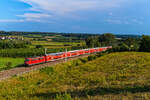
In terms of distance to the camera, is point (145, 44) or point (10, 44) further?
point (10, 44)

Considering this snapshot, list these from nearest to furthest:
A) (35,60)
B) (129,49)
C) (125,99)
Result: (125,99) < (35,60) < (129,49)

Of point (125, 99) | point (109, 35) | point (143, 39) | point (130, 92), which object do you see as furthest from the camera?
point (109, 35)

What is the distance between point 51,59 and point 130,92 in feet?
70.2

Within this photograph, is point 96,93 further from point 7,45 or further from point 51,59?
point 7,45

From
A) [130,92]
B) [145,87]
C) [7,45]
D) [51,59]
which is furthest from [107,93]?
[7,45]

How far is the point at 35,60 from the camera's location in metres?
23.6

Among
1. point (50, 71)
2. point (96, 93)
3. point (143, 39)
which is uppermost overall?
point (143, 39)

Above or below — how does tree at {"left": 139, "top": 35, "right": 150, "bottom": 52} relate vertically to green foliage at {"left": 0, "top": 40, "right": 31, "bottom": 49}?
above

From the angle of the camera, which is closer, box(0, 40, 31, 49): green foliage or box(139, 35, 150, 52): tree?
box(139, 35, 150, 52): tree

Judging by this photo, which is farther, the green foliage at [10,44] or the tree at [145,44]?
the green foliage at [10,44]

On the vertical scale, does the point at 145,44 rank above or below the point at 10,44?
above

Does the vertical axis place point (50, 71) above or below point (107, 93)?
below

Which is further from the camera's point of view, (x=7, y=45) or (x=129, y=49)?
(x=7, y=45)

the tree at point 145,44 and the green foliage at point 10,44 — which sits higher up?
the tree at point 145,44
